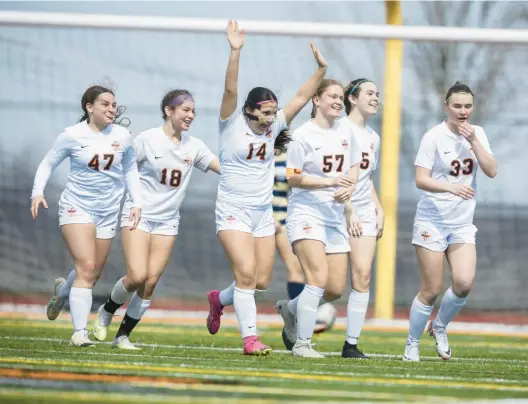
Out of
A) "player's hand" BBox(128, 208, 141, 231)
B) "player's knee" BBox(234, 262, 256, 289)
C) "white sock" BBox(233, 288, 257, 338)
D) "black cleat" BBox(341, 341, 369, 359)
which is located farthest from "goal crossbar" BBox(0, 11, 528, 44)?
"black cleat" BBox(341, 341, 369, 359)

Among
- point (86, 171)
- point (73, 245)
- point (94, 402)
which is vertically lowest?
point (94, 402)

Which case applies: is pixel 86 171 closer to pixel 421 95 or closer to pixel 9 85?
pixel 9 85

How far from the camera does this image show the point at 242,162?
907 centimetres

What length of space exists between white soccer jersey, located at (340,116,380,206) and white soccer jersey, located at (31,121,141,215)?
5.69ft

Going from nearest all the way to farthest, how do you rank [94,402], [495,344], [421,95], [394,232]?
[94,402], [495,344], [394,232], [421,95]

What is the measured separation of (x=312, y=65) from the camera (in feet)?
46.2

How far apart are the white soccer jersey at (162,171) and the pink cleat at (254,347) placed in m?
1.27

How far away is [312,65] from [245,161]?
17.2 feet

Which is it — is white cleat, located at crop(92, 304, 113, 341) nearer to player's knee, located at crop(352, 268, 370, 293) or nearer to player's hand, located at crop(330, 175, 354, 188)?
player's knee, located at crop(352, 268, 370, 293)

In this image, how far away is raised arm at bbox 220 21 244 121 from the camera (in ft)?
28.8

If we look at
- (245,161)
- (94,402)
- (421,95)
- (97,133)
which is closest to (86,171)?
(97,133)

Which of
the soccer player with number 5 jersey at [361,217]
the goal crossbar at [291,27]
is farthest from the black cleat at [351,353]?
the goal crossbar at [291,27]

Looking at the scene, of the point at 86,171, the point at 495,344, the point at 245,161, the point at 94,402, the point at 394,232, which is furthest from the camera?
the point at 394,232

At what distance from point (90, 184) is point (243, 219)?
1392 mm
